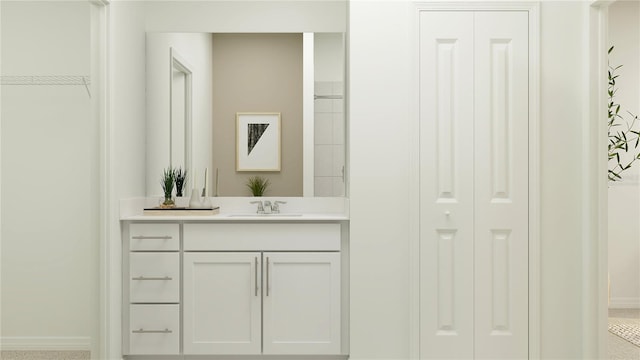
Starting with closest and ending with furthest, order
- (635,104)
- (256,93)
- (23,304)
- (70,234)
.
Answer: (23,304)
(70,234)
(256,93)
(635,104)

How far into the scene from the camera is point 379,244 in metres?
3.01

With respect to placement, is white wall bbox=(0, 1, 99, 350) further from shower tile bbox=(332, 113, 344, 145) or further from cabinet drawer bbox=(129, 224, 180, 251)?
shower tile bbox=(332, 113, 344, 145)

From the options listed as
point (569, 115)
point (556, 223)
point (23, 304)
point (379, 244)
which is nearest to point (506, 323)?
point (556, 223)

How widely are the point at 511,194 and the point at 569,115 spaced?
575 mm

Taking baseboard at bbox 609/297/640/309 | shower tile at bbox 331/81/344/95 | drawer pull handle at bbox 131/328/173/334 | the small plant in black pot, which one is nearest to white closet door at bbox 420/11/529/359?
shower tile at bbox 331/81/344/95

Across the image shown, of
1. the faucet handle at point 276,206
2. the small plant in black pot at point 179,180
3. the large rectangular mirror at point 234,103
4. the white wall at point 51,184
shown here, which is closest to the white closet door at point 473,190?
the large rectangular mirror at point 234,103

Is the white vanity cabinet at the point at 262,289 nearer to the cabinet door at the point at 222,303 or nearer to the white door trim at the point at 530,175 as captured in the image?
the cabinet door at the point at 222,303

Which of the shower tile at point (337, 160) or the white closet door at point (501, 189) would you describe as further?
the shower tile at point (337, 160)

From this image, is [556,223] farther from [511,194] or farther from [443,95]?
[443,95]

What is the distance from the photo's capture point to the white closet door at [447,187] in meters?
2.98

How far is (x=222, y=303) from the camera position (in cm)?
305

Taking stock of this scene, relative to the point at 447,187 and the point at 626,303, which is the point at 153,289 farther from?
the point at 626,303

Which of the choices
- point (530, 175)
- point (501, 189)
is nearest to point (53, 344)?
point (501, 189)

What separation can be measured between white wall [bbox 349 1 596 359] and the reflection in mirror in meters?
1.29
